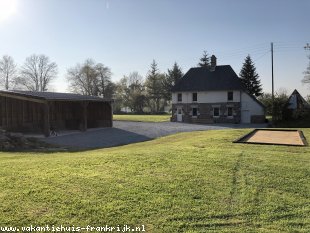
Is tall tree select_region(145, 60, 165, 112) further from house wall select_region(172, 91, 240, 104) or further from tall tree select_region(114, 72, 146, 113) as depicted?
house wall select_region(172, 91, 240, 104)

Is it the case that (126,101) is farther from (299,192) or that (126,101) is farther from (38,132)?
(299,192)

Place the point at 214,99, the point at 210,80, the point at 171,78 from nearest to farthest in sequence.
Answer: the point at 214,99 → the point at 210,80 → the point at 171,78

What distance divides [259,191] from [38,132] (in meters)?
23.6

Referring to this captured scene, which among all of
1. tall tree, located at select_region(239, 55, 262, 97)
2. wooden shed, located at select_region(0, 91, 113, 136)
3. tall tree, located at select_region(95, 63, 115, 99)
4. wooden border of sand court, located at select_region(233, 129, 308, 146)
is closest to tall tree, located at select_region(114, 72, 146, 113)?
tall tree, located at select_region(95, 63, 115, 99)

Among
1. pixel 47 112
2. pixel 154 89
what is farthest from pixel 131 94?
pixel 47 112

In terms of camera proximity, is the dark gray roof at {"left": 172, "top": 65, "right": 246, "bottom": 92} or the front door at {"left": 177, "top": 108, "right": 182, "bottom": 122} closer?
the dark gray roof at {"left": 172, "top": 65, "right": 246, "bottom": 92}

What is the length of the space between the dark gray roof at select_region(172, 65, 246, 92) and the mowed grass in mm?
33840

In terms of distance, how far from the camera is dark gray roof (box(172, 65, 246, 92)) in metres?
42.3

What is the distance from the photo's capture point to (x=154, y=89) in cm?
7538

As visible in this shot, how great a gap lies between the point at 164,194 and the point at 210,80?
39.3 m

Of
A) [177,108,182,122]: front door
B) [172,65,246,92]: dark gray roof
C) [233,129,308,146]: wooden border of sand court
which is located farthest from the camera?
[177,108,182,122]: front door

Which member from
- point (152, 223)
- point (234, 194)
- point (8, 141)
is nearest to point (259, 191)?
point (234, 194)

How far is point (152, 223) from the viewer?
4738mm

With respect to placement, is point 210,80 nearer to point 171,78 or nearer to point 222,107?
point 222,107
